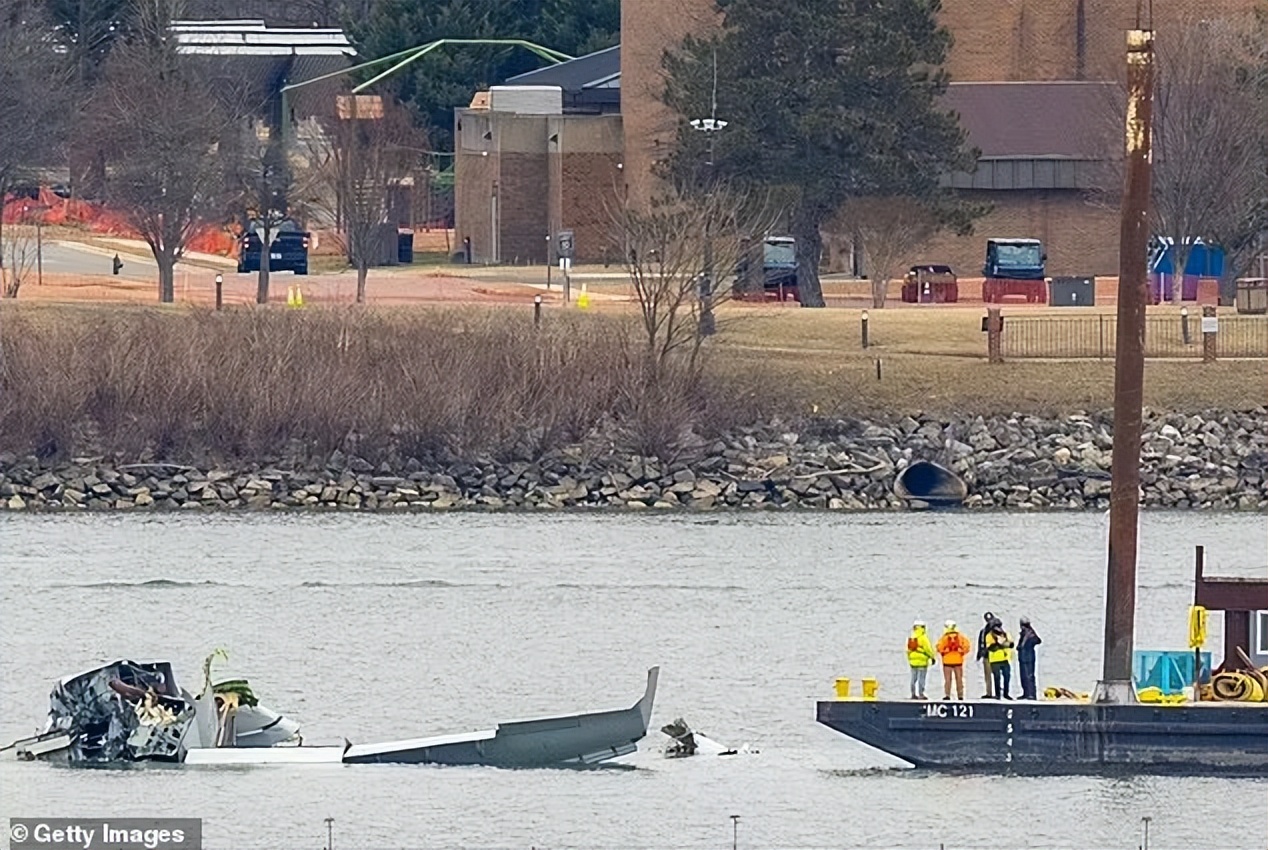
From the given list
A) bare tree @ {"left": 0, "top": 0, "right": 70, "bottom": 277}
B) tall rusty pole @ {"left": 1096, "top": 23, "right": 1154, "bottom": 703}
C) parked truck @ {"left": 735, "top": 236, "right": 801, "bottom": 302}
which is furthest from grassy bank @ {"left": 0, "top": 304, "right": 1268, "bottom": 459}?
tall rusty pole @ {"left": 1096, "top": 23, "right": 1154, "bottom": 703}

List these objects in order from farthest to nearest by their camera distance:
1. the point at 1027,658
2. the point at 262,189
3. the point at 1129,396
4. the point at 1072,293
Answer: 1. the point at 262,189
2. the point at 1072,293
3. the point at 1027,658
4. the point at 1129,396

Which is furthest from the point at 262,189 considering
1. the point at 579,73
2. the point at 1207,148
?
the point at 1207,148

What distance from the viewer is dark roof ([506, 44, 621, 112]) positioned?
10562 centimetres

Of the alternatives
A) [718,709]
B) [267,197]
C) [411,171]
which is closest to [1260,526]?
[718,709]

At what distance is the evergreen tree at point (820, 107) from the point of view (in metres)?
84.0

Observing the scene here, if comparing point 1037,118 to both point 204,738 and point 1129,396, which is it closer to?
point 1129,396

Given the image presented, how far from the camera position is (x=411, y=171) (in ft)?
362

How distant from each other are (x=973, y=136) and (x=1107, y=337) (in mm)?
21734

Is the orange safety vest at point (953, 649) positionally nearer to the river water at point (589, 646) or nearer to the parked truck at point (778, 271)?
the river water at point (589, 646)

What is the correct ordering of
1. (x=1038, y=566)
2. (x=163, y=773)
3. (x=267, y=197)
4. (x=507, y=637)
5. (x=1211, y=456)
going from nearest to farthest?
1. (x=163, y=773)
2. (x=507, y=637)
3. (x=1038, y=566)
4. (x=1211, y=456)
5. (x=267, y=197)

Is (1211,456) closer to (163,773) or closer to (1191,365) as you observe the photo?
(1191,365)

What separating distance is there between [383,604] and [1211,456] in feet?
79.5

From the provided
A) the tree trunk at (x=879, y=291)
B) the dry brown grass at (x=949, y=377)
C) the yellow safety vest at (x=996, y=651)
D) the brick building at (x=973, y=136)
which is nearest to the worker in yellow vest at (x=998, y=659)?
the yellow safety vest at (x=996, y=651)
